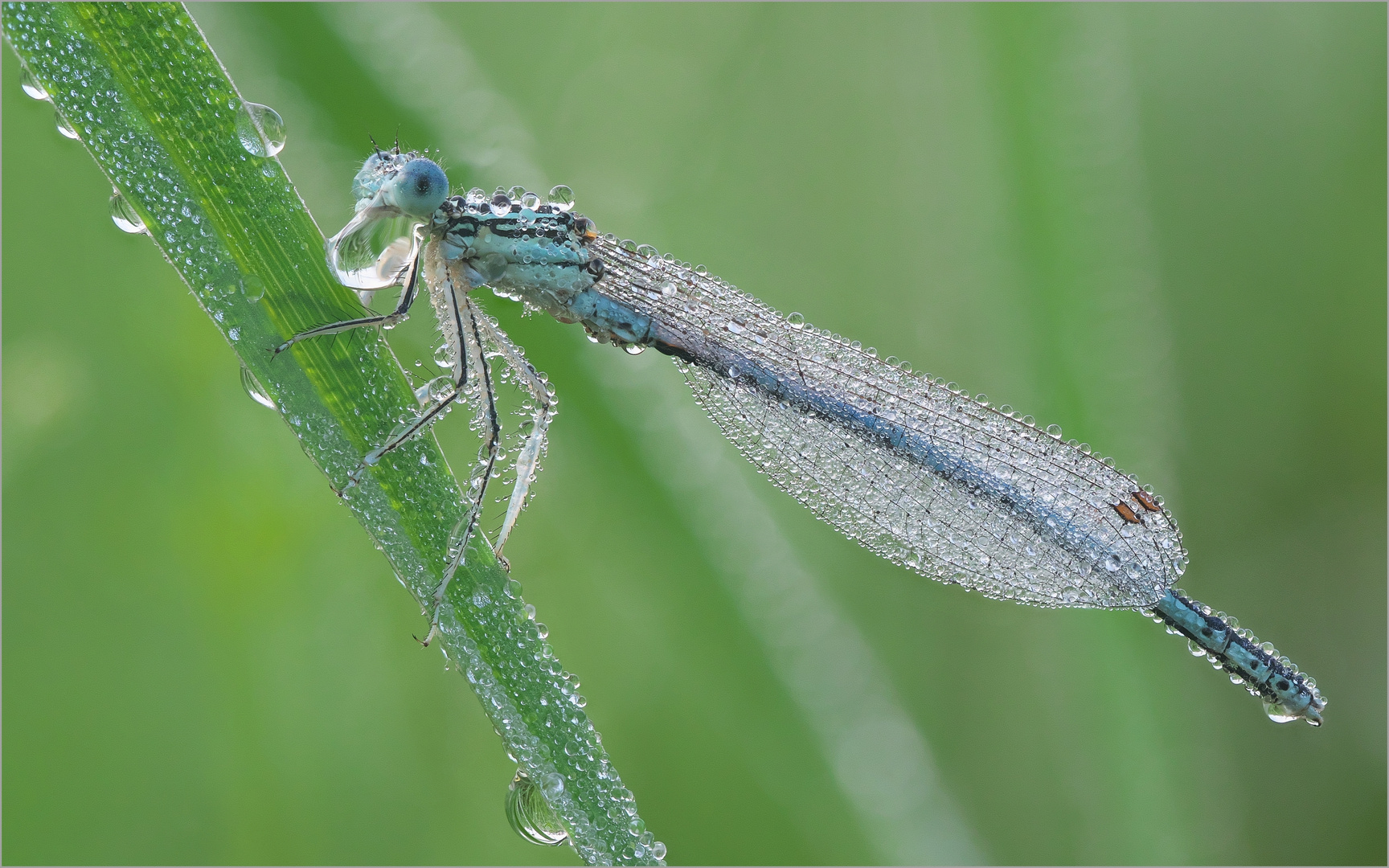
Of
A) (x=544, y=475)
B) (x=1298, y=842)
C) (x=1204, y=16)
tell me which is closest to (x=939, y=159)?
(x=1204, y=16)

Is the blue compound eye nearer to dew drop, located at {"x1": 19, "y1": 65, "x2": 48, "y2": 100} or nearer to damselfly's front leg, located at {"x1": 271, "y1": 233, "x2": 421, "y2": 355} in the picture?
damselfly's front leg, located at {"x1": 271, "y1": 233, "x2": 421, "y2": 355}

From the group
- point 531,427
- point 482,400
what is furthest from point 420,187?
point 531,427

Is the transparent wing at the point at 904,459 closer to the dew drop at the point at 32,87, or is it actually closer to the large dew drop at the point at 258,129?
the large dew drop at the point at 258,129

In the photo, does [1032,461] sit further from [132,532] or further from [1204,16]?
[1204,16]

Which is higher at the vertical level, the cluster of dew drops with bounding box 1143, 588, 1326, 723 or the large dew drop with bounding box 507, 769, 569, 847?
the cluster of dew drops with bounding box 1143, 588, 1326, 723

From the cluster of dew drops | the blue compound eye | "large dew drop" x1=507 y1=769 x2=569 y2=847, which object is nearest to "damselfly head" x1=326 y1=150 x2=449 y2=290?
the blue compound eye

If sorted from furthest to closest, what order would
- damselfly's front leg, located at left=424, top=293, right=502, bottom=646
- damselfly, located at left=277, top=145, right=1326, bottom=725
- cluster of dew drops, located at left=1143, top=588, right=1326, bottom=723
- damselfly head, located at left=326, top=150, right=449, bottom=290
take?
Result: cluster of dew drops, located at left=1143, top=588, right=1326, bottom=723 < damselfly, located at left=277, top=145, right=1326, bottom=725 < damselfly's front leg, located at left=424, top=293, right=502, bottom=646 < damselfly head, located at left=326, top=150, right=449, bottom=290

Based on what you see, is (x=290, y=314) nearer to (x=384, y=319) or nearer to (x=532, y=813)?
(x=384, y=319)

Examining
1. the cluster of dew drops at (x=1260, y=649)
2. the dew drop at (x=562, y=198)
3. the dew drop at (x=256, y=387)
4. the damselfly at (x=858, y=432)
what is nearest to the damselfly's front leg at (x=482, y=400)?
the damselfly at (x=858, y=432)
